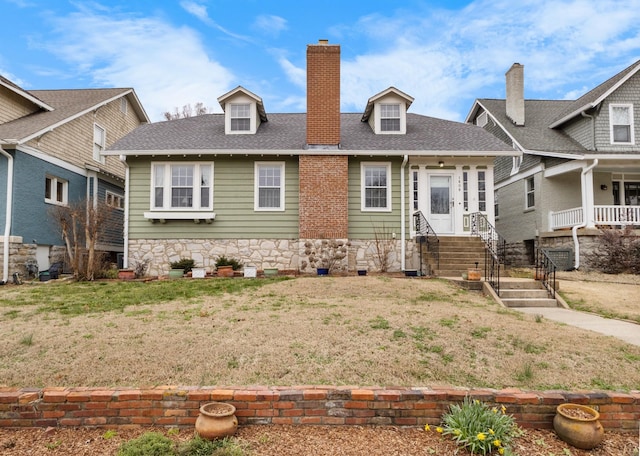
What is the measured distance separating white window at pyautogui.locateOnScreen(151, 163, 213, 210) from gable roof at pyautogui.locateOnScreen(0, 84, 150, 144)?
11.9ft

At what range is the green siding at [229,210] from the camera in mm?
12617

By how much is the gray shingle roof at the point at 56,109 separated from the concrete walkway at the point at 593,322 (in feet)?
45.6

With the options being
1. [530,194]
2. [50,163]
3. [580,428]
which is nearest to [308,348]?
[580,428]

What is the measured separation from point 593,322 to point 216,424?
21.6 ft

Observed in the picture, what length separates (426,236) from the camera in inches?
480

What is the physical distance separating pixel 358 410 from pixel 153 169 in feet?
37.0

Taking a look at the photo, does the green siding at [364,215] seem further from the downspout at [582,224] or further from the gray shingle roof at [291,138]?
the downspout at [582,224]

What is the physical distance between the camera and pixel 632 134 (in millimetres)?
14930

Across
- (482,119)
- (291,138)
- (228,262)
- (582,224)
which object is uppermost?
(482,119)

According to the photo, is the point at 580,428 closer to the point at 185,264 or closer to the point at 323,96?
the point at 185,264

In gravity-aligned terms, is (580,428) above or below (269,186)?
below

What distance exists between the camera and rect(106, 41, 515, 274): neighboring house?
1228 cm

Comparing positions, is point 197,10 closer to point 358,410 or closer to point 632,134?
point 358,410

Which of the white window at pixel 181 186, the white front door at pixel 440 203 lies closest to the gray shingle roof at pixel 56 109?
the white window at pixel 181 186
